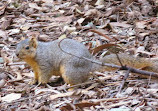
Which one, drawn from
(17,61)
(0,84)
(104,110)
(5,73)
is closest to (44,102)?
(104,110)

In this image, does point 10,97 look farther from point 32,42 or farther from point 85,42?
point 85,42

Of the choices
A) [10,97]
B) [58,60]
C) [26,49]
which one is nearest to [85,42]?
[58,60]

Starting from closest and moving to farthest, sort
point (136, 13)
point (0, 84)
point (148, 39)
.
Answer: point (0, 84) → point (148, 39) → point (136, 13)

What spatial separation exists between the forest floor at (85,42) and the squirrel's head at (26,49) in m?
0.53

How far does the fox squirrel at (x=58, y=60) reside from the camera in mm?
5594

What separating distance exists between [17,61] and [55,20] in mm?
2057

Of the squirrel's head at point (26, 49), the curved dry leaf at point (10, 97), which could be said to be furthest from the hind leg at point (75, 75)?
the curved dry leaf at point (10, 97)

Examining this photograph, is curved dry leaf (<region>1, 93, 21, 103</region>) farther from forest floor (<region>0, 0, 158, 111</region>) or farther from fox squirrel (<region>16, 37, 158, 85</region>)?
fox squirrel (<region>16, 37, 158, 85</region>)

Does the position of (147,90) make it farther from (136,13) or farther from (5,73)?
(136,13)

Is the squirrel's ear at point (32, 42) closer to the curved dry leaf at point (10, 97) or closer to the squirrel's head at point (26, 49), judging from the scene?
the squirrel's head at point (26, 49)

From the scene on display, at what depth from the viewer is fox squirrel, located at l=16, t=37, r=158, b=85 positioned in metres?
5.59

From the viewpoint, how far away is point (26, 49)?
5.83 meters

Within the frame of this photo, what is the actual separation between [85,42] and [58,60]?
1613 mm

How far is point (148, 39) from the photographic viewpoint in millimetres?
6934
